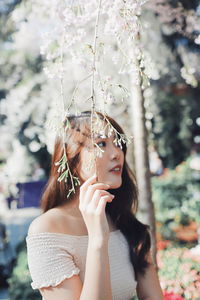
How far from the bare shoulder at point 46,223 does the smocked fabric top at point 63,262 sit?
20 millimetres

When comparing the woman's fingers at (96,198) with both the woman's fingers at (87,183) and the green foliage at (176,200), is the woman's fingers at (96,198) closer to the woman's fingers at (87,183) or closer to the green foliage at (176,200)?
the woman's fingers at (87,183)

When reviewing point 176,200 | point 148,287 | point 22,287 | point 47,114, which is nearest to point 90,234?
point 148,287

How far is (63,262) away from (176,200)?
6.48m

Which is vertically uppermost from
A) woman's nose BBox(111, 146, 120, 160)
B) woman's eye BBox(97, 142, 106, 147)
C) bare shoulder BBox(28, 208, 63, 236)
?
woman's eye BBox(97, 142, 106, 147)

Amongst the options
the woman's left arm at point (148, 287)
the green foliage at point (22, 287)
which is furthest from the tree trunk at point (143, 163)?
the green foliage at point (22, 287)

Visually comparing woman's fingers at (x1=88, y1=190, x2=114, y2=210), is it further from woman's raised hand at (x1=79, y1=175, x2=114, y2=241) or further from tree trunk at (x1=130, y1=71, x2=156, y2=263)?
tree trunk at (x1=130, y1=71, x2=156, y2=263)

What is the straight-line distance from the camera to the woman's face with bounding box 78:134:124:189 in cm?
148

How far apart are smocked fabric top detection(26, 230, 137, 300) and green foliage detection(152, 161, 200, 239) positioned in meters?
4.99

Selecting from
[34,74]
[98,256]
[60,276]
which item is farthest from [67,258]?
[34,74]

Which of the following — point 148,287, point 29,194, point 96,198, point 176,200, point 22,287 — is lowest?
point 22,287

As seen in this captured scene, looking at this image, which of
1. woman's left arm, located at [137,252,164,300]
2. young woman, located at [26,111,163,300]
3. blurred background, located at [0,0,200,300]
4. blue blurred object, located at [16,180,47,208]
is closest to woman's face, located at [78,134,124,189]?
young woman, located at [26,111,163,300]

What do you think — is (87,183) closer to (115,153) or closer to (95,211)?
(95,211)

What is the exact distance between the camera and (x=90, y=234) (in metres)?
1.25

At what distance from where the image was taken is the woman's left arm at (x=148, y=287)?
159 centimetres
